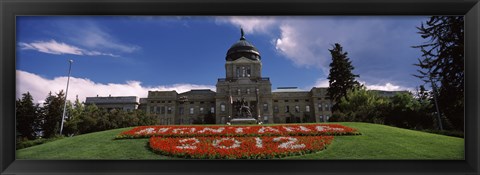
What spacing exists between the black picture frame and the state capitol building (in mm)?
34927

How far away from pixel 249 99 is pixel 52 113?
107 ft

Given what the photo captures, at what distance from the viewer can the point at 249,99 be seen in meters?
41.8

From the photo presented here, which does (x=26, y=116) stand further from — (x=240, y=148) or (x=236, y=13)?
(x=236, y=13)

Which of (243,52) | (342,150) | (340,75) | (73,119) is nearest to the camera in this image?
(342,150)

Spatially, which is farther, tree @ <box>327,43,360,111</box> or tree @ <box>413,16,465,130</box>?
tree @ <box>327,43,360,111</box>

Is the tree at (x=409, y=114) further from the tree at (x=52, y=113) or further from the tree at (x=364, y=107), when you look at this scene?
the tree at (x=52, y=113)

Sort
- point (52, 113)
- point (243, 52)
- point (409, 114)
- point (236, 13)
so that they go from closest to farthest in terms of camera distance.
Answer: point (236, 13), point (52, 113), point (409, 114), point (243, 52)

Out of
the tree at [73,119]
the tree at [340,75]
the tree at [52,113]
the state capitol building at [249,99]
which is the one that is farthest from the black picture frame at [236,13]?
the state capitol building at [249,99]

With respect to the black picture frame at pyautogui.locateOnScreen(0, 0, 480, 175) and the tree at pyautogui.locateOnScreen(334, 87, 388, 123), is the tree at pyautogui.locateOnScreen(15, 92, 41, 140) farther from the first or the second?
the tree at pyautogui.locateOnScreen(334, 87, 388, 123)

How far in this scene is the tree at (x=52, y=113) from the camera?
8.27m

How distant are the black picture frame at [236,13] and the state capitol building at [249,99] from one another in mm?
34927

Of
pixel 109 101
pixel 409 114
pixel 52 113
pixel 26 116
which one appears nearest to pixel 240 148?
pixel 26 116

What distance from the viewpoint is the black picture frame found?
5254 millimetres

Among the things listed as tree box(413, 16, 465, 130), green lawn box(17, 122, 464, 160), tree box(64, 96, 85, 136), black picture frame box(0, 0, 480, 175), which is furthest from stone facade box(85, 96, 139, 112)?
tree box(413, 16, 465, 130)
